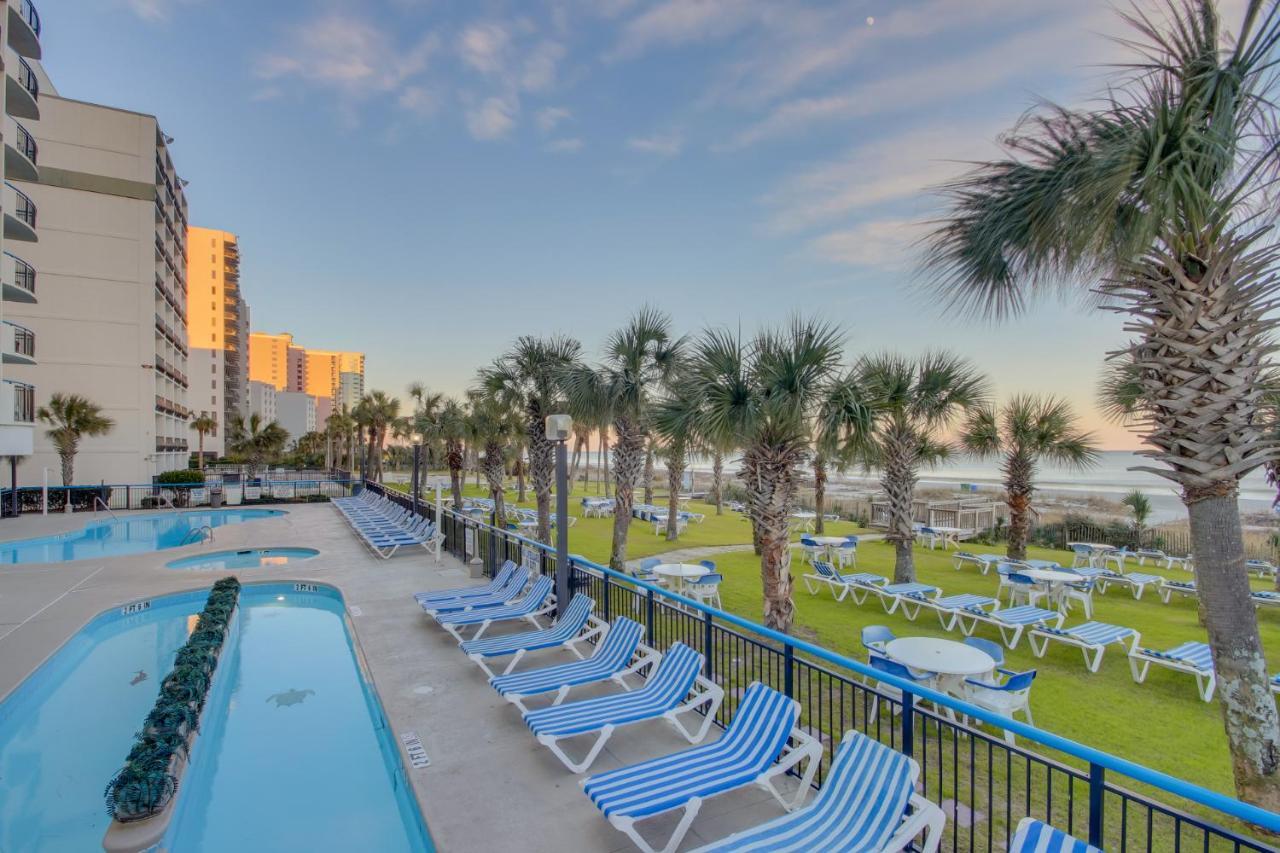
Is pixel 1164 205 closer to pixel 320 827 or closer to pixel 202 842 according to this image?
pixel 320 827

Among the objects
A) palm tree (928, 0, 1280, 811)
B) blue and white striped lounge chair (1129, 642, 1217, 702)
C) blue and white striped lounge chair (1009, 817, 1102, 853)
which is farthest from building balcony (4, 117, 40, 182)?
blue and white striped lounge chair (1129, 642, 1217, 702)

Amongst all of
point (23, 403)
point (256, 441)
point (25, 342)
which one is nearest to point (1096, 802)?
point (23, 403)

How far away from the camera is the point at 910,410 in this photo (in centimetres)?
1463

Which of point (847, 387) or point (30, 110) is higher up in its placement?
point (30, 110)

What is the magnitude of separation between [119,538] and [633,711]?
2194 cm

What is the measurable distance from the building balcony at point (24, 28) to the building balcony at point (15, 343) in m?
9.61

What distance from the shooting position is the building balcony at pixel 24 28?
19.3 metres

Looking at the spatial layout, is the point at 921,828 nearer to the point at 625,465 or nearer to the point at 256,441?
the point at 625,465

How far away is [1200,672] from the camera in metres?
7.68

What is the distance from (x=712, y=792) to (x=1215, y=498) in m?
4.76

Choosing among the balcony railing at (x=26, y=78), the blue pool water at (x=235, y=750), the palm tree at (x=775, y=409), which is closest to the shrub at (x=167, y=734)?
the blue pool water at (x=235, y=750)

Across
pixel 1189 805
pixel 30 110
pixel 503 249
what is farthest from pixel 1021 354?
pixel 30 110

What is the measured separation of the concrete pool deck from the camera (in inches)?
156

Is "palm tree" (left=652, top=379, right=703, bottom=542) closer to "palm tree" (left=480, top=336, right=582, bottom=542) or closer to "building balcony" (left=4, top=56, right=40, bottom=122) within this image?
"palm tree" (left=480, top=336, right=582, bottom=542)
